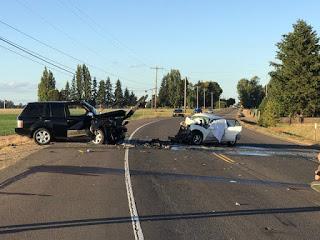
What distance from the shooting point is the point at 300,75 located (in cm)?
7369

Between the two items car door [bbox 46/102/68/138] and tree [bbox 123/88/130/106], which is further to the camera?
tree [bbox 123/88/130/106]

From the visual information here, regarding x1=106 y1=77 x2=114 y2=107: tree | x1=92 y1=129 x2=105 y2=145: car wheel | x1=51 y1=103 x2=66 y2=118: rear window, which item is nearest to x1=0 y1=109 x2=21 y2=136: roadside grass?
x1=51 y1=103 x2=66 y2=118: rear window

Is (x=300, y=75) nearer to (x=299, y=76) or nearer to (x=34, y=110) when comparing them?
(x=299, y=76)

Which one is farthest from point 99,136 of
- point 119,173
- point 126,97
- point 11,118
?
point 126,97

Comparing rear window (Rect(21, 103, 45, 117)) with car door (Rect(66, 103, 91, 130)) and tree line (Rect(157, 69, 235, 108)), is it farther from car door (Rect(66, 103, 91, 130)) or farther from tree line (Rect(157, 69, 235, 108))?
tree line (Rect(157, 69, 235, 108))

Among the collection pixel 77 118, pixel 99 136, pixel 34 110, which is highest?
pixel 34 110

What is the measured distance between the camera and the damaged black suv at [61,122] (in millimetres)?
24359

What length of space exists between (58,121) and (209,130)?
7.08 meters

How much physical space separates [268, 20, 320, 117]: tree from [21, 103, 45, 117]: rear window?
51858mm

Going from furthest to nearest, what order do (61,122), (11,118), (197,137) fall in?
(11,118)
(197,137)
(61,122)

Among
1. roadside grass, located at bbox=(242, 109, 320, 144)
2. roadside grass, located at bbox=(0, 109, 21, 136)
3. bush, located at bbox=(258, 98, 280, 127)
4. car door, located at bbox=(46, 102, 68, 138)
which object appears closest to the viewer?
car door, located at bbox=(46, 102, 68, 138)

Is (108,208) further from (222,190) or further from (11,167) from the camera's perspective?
(11,167)

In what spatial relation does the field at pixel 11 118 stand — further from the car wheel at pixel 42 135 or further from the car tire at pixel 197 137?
the car tire at pixel 197 137

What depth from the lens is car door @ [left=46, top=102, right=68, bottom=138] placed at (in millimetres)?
24344
